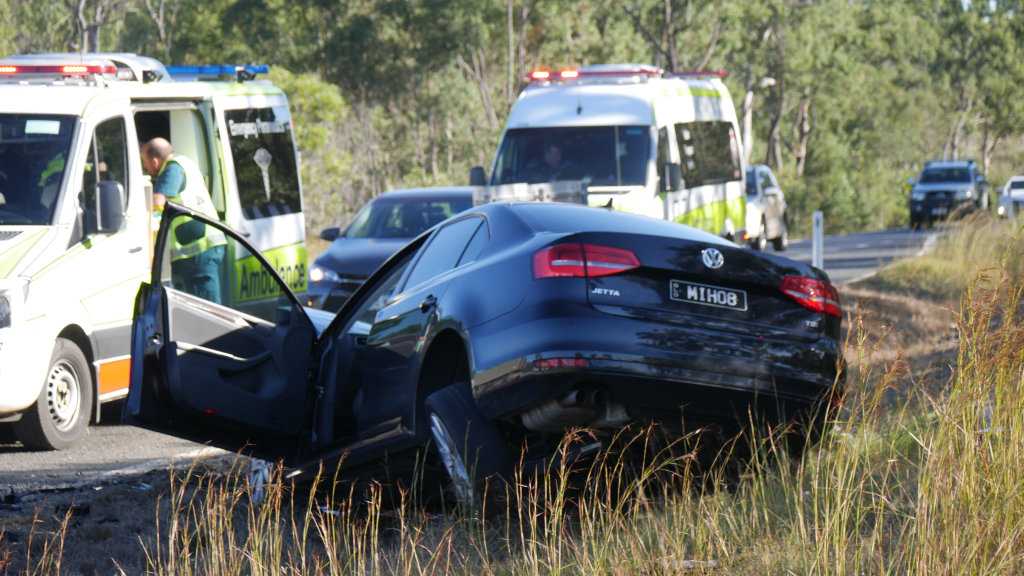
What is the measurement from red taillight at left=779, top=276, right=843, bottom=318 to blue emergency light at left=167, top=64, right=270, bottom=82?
23.7ft

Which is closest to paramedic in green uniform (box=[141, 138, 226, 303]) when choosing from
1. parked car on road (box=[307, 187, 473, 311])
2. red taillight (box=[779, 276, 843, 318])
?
red taillight (box=[779, 276, 843, 318])

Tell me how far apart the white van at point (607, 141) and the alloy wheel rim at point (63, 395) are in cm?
603

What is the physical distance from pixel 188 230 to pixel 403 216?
9522mm

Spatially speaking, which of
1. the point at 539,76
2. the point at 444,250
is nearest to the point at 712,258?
the point at 444,250

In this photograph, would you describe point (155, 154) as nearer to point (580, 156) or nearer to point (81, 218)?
point (81, 218)

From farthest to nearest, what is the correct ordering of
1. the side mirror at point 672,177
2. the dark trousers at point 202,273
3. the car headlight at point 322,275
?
the side mirror at point 672,177, the car headlight at point 322,275, the dark trousers at point 202,273

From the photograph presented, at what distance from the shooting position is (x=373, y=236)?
645 inches

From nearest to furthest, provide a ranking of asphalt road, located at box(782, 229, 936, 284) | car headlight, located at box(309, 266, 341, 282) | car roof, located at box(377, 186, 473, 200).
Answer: car headlight, located at box(309, 266, 341, 282), car roof, located at box(377, 186, 473, 200), asphalt road, located at box(782, 229, 936, 284)

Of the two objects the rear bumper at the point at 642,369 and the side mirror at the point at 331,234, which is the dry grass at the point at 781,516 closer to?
the rear bumper at the point at 642,369

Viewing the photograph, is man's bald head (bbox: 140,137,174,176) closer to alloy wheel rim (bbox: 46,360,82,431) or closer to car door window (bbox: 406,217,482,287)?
alloy wheel rim (bbox: 46,360,82,431)

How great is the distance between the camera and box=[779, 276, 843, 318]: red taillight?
20.2 ft

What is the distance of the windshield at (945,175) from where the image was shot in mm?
44500

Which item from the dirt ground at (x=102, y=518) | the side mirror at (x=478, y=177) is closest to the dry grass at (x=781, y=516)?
the dirt ground at (x=102, y=518)

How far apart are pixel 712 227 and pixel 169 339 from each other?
12293mm
